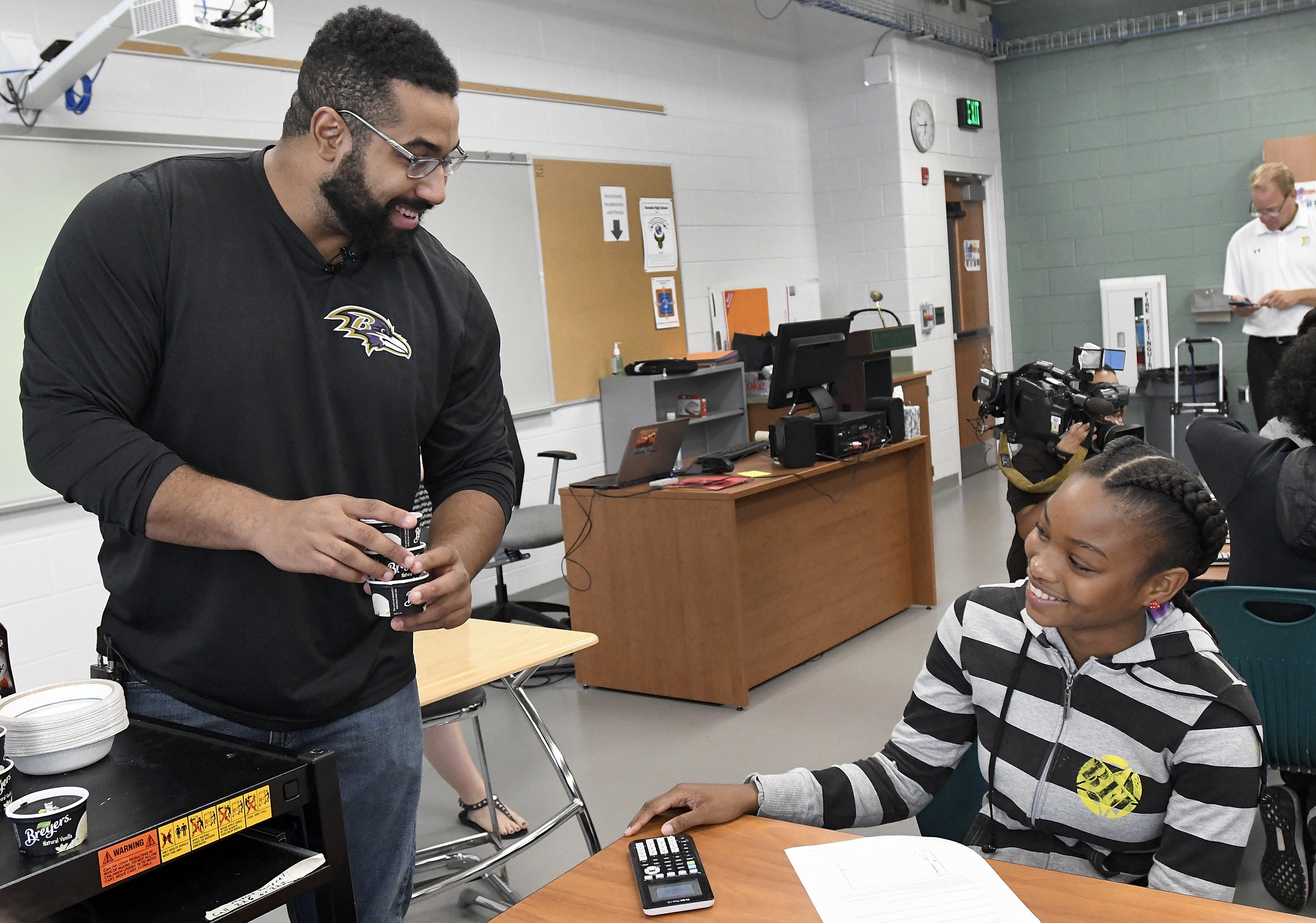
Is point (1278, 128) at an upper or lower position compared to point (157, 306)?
upper

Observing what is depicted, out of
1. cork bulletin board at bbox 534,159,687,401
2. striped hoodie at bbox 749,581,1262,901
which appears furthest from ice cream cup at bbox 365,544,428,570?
cork bulletin board at bbox 534,159,687,401

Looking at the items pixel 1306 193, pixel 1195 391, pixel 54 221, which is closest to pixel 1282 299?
pixel 1306 193

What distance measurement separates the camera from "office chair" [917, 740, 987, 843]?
1677mm

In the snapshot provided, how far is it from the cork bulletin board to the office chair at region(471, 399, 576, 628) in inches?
30.5

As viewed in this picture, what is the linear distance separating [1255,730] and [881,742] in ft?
6.91

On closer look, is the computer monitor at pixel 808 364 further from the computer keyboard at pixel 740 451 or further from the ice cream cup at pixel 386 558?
the ice cream cup at pixel 386 558

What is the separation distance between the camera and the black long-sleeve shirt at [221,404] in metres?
1.26

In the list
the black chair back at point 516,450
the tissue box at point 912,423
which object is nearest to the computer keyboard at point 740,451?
the tissue box at point 912,423

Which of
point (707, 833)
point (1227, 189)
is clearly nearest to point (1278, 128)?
point (1227, 189)

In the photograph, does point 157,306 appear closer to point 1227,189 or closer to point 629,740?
point 629,740

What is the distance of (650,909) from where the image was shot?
44.8 inches

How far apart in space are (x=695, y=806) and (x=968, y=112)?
771cm

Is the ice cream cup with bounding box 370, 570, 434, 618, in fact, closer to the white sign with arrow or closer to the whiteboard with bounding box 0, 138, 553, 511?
the whiteboard with bounding box 0, 138, 553, 511

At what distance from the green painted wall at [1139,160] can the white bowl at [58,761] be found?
26.7ft
